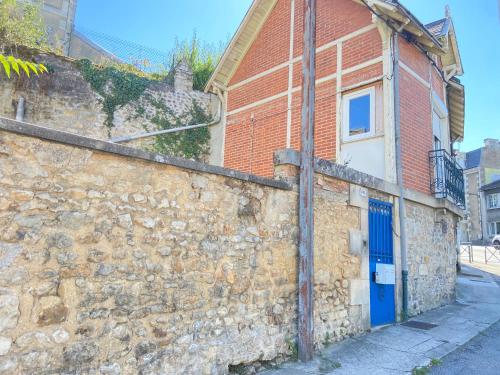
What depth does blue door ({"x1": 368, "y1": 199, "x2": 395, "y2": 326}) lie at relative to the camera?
613 centimetres

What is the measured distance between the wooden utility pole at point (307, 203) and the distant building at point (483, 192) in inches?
1349

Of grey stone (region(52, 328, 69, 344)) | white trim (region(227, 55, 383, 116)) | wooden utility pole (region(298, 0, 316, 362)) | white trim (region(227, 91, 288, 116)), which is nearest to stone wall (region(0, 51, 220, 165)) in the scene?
white trim (region(227, 91, 288, 116))

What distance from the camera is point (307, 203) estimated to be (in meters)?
4.59

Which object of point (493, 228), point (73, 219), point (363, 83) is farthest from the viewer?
point (493, 228)

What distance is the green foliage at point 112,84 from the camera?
390 inches

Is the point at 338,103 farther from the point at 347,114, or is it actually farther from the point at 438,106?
the point at 438,106

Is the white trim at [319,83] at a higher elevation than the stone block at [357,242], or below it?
higher

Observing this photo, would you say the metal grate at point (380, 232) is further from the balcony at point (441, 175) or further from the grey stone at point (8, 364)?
the grey stone at point (8, 364)

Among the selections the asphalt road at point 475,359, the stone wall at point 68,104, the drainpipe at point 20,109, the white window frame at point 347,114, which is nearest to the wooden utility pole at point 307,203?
the asphalt road at point 475,359

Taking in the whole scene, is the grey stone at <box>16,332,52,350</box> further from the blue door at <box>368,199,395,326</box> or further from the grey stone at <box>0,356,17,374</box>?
the blue door at <box>368,199,395,326</box>

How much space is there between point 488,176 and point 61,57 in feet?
129

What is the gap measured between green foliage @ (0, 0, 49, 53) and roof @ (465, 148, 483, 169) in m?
39.3

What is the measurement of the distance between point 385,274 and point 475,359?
1748 millimetres

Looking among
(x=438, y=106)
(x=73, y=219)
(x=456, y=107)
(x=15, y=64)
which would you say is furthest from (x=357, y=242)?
(x=456, y=107)
